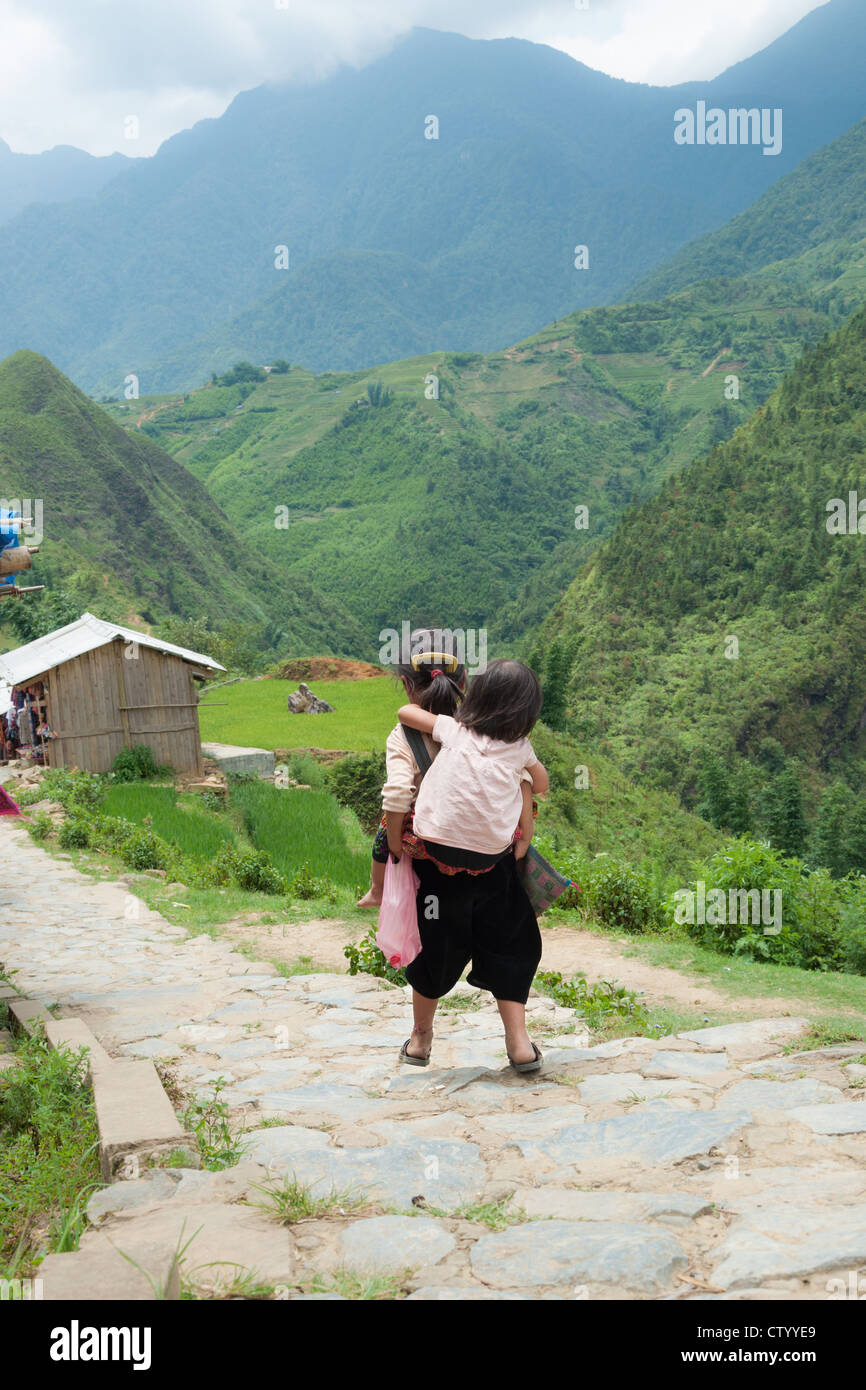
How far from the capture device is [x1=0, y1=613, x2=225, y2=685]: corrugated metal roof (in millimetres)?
20120

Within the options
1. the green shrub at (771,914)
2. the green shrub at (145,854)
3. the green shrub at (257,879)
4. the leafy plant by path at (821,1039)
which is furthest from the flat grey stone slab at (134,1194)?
the green shrub at (145,854)

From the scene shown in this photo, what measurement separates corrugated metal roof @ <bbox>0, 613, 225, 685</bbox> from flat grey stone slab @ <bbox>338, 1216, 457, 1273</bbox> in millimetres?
18402

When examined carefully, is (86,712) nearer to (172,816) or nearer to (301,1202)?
(172,816)

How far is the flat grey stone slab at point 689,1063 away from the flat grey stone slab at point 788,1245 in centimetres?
133

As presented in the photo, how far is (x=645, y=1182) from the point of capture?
9.78 feet

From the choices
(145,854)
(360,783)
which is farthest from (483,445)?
(145,854)

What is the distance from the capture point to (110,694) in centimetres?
2100

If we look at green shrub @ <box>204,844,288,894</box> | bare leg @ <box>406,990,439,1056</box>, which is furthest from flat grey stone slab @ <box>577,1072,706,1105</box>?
green shrub @ <box>204,844,288,894</box>

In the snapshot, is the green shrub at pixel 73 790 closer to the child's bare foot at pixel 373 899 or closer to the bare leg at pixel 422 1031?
the child's bare foot at pixel 373 899

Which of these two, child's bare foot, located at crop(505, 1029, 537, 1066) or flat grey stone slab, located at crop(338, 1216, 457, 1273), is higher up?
flat grey stone slab, located at crop(338, 1216, 457, 1273)

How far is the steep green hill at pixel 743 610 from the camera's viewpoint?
4859cm

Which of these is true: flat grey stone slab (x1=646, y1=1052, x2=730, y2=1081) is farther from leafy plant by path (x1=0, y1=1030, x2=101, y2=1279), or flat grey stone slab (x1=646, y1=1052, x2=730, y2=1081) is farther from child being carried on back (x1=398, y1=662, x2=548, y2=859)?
leafy plant by path (x1=0, y1=1030, x2=101, y2=1279)
